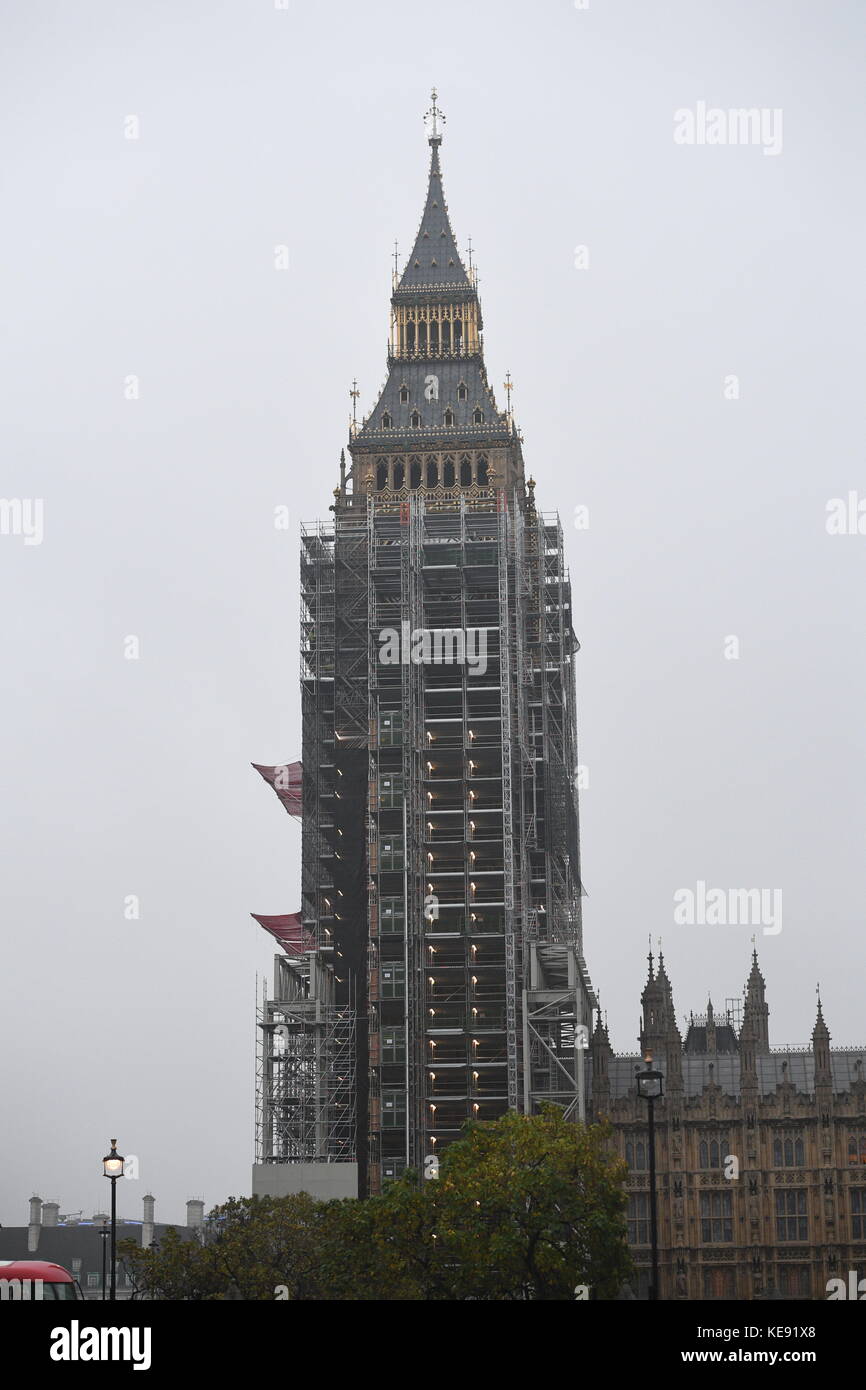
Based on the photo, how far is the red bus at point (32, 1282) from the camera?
4031 centimetres

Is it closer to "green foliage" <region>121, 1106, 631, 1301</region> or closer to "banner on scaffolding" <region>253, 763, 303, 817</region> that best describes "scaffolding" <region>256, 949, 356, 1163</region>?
"banner on scaffolding" <region>253, 763, 303, 817</region>

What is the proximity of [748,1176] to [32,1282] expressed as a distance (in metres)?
68.5

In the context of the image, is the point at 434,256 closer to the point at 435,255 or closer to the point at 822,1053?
the point at 435,255

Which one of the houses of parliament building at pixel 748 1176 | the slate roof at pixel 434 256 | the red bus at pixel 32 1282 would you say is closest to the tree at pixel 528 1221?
the red bus at pixel 32 1282

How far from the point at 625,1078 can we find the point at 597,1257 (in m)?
45.1

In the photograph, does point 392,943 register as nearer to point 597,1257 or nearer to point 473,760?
point 473,760

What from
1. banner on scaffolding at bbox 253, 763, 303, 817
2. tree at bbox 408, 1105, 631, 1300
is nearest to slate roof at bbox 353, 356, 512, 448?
banner on scaffolding at bbox 253, 763, 303, 817

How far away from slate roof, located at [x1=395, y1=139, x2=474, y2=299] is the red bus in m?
91.3

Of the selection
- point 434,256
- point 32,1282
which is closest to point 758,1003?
point 434,256

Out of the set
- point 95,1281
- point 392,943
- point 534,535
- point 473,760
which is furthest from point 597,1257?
point 95,1281

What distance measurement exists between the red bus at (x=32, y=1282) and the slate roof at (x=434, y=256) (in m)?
91.3

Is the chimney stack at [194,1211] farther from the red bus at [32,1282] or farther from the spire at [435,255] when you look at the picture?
the red bus at [32,1282]

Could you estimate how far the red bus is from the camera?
132 ft

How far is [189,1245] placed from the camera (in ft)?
245
